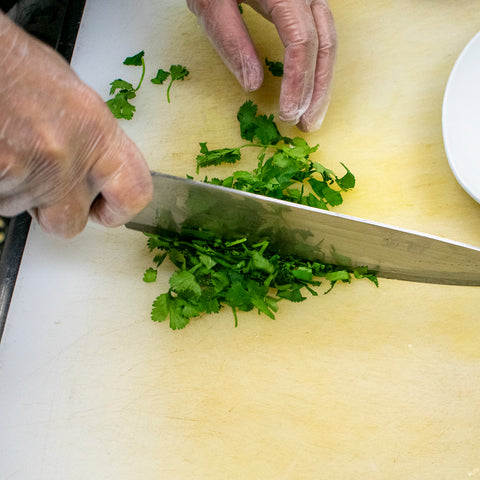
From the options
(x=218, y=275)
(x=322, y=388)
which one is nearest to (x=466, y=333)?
(x=322, y=388)

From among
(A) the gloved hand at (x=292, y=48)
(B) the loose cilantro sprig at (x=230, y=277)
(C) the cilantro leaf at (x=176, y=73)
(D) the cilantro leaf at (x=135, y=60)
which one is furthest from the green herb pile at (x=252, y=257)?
(D) the cilantro leaf at (x=135, y=60)

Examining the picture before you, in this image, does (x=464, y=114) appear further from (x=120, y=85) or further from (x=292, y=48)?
(x=120, y=85)

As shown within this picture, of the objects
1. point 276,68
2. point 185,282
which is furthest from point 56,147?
point 276,68

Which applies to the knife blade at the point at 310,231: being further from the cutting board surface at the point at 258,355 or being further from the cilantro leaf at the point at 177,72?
the cilantro leaf at the point at 177,72

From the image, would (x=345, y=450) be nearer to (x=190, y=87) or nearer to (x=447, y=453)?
(x=447, y=453)

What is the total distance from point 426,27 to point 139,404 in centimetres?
176

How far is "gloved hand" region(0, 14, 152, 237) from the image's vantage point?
1085 mm

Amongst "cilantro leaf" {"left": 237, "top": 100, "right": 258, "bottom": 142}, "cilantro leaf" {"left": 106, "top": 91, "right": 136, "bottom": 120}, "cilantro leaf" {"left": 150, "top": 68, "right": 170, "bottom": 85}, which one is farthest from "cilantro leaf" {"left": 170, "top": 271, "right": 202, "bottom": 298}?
"cilantro leaf" {"left": 150, "top": 68, "right": 170, "bottom": 85}

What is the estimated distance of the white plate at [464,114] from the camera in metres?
1.75

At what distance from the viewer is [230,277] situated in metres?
1.66

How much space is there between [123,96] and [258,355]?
106 centimetres

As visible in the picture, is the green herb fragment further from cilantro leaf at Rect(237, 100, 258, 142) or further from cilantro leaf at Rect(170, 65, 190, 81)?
cilantro leaf at Rect(170, 65, 190, 81)

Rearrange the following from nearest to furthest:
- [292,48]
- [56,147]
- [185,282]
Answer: [56,147]
[185,282]
[292,48]

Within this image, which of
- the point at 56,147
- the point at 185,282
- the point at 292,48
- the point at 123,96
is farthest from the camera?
the point at 123,96
